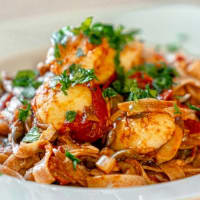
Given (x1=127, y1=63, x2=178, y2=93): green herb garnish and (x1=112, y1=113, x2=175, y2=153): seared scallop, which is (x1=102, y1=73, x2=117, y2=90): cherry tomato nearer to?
(x1=127, y1=63, x2=178, y2=93): green herb garnish

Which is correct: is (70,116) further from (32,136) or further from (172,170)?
(172,170)

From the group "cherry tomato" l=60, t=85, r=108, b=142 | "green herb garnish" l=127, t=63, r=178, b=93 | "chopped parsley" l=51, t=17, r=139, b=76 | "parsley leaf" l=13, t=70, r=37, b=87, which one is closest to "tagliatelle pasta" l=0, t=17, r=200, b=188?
"cherry tomato" l=60, t=85, r=108, b=142

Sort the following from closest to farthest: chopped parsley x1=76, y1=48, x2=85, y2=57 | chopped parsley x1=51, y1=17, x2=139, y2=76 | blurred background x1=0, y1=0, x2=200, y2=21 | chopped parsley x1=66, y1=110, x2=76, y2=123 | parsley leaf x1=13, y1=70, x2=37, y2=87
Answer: chopped parsley x1=66, y1=110, x2=76, y2=123 → chopped parsley x1=76, y1=48, x2=85, y2=57 → chopped parsley x1=51, y1=17, x2=139, y2=76 → parsley leaf x1=13, y1=70, x2=37, y2=87 → blurred background x1=0, y1=0, x2=200, y2=21

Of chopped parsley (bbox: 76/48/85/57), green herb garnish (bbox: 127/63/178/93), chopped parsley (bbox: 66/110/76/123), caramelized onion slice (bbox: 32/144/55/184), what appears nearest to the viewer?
caramelized onion slice (bbox: 32/144/55/184)

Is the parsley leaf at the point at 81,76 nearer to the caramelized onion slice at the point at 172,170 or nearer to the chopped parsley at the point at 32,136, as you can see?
the chopped parsley at the point at 32,136

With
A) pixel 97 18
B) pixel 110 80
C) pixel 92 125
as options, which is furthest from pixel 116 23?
pixel 92 125

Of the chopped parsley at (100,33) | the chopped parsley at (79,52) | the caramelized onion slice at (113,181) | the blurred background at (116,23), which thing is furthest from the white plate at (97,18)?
the caramelized onion slice at (113,181)

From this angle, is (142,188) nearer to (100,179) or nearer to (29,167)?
(100,179)
